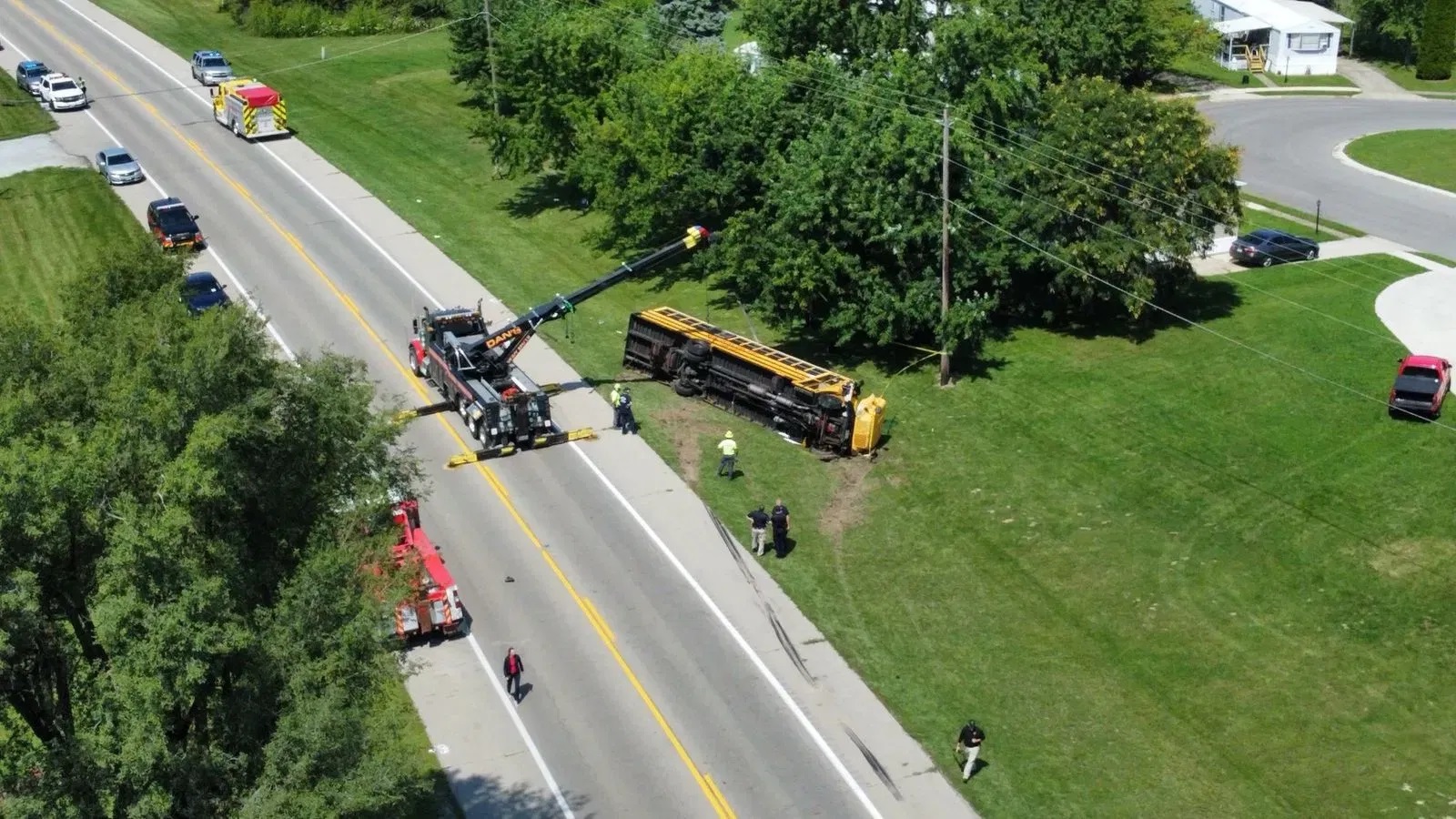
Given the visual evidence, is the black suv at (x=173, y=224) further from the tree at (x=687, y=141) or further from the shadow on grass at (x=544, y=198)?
the tree at (x=687, y=141)

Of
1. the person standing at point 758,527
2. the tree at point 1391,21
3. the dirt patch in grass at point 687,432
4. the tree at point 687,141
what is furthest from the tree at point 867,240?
the tree at point 1391,21

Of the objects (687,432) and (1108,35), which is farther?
(1108,35)

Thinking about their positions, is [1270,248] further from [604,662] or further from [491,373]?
[604,662]

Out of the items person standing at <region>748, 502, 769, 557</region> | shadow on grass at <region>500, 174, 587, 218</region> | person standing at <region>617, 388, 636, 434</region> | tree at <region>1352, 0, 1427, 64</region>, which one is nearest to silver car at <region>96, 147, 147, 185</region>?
shadow on grass at <region>500, 174, 587, 218</region>

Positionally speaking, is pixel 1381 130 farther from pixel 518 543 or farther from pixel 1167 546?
pixel 518 543

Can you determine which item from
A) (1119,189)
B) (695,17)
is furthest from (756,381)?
(695,17)

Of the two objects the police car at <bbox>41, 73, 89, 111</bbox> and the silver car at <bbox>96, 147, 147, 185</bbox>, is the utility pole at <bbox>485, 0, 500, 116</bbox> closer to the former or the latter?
the silver car at <bbox>96, 147, 147, 185</bbox>
